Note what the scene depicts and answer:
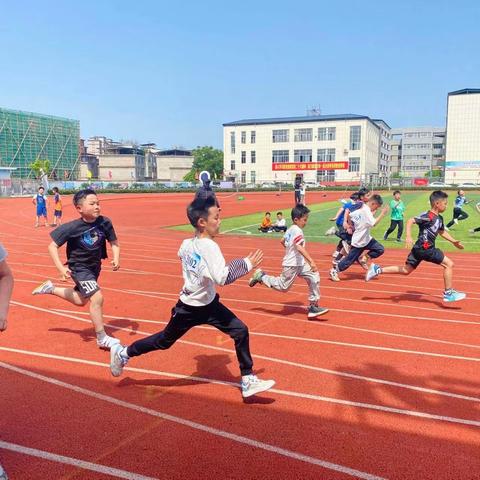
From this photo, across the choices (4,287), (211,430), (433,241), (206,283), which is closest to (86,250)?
(206,283)

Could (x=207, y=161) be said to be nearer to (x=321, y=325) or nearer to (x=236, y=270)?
(x=321, y=325)

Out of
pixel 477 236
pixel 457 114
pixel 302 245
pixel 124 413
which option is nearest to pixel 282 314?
pixel 302 245

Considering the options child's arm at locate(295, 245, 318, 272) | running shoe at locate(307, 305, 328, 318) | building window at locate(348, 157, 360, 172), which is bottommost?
running shoe at locate(307, 305, 328, 318)

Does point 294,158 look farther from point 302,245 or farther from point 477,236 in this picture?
point 302,245

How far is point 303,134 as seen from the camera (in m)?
78.9

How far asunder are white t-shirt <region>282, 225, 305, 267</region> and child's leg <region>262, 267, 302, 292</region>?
0.08 meters

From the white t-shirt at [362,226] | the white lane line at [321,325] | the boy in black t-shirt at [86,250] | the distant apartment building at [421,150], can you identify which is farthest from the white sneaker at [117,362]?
the distant apartment building at [421,150]

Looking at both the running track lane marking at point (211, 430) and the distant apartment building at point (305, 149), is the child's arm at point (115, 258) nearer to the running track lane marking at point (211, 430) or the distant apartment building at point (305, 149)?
the running track lane marking at point (211, 430)

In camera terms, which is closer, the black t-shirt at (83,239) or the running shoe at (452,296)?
the black t-shirt at (83,239)

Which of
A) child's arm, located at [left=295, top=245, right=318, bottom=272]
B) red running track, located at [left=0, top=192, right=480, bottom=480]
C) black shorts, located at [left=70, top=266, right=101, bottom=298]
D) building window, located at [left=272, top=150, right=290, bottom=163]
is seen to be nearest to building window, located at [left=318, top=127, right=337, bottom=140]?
building window, located at [left=272, top=150, right=290, bottom=163]

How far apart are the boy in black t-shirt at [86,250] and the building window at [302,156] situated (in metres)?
75.8

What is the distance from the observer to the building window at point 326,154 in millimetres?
76938

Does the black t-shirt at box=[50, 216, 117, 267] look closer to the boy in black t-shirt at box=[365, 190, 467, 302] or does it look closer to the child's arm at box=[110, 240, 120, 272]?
the child's arm at box=[110, 240, 120, 272]

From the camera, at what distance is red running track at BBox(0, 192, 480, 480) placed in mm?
3088
